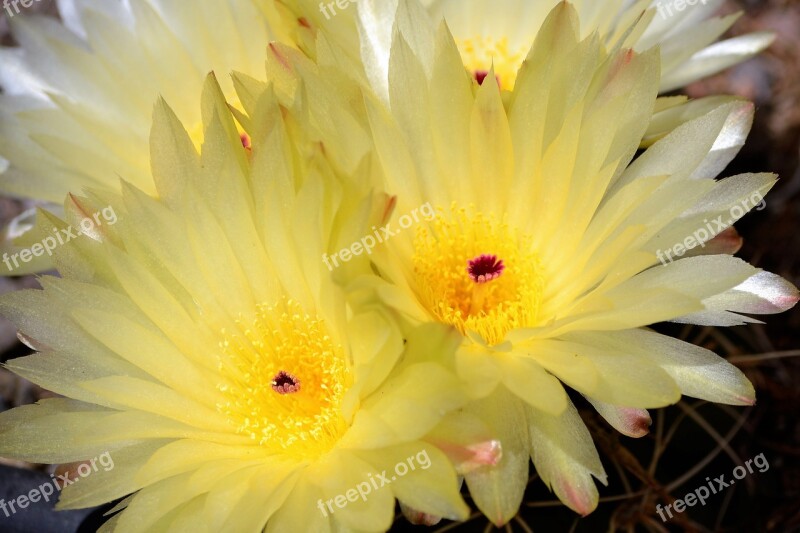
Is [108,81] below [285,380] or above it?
above

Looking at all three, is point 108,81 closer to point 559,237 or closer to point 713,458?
point 559,237

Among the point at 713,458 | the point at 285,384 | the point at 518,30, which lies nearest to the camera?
the point at 285,384

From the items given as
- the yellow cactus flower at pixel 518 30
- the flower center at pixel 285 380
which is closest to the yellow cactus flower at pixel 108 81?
the yellow cactus flower at pixel 518 30

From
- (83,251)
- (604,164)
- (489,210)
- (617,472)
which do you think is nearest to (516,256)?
(489,210)

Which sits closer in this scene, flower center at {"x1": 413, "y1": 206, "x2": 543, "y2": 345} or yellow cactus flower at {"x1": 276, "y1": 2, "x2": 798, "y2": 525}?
yellow cactus flower at {"x1": 276, "y1": 2, "x2": 798, "y2": 525}

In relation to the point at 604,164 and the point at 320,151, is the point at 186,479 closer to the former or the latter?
the point at 320,151

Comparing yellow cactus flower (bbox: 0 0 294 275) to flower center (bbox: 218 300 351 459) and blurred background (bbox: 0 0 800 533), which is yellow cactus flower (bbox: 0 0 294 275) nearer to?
flower center (bbox: 218 300 351 459)

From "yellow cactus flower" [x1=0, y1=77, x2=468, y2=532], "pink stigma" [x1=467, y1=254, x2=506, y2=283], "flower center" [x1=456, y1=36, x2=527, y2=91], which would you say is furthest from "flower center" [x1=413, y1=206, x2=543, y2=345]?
"flower center" [x1=456, y1=36, x2=527, y2=91]

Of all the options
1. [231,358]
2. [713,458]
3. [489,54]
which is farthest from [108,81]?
[713,458]
